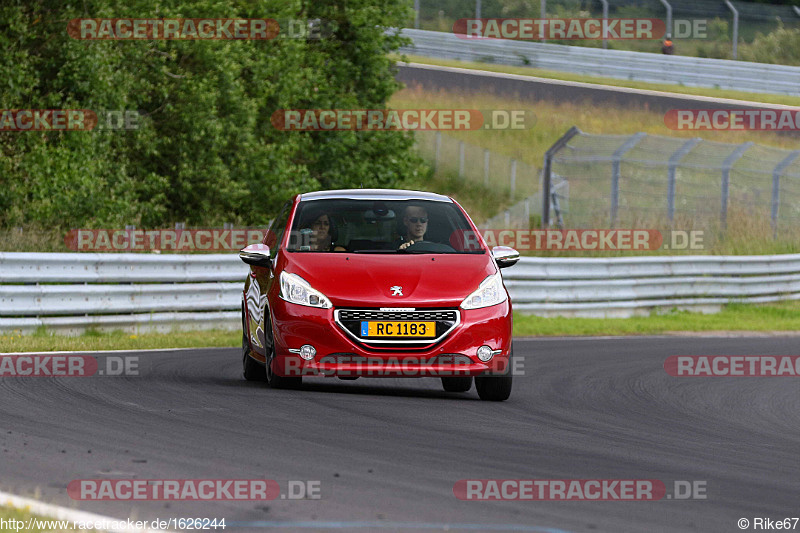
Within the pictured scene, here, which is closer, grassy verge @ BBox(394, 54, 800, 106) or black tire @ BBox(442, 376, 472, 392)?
black tire @ BBox(442, 376, 472, 392)

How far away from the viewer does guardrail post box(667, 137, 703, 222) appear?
26031mm

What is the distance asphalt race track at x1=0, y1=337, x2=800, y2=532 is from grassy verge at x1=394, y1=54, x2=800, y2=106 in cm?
3032

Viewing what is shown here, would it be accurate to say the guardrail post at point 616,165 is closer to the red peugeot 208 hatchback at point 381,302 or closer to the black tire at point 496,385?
the red peugeot 208 hatchback at point 381,302

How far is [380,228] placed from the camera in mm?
10773

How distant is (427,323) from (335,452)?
8.36 ft

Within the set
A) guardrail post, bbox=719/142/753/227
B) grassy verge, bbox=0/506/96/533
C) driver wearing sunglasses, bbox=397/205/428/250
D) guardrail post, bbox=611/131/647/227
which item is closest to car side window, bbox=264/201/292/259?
driver wearing sunglasses, bbox=397/205/428/250

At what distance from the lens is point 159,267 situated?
16.4 metres

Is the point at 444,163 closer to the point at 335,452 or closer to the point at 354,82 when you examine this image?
the point at 354,82

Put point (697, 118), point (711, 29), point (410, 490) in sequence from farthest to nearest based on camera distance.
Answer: point (711, 29)
point (697, 118)
point (410, 490)

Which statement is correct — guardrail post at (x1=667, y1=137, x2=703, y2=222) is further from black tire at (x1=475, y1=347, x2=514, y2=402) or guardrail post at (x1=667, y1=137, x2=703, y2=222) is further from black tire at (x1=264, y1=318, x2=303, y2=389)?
black tire at (x1=264, y1=318, x2=303, y2=389)

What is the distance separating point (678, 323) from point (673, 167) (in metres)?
5.41

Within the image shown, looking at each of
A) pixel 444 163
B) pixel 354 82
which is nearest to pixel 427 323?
pixel 354 82

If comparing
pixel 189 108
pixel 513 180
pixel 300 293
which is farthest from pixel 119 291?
pixel 513 180

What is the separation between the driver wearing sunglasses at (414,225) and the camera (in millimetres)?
10613
